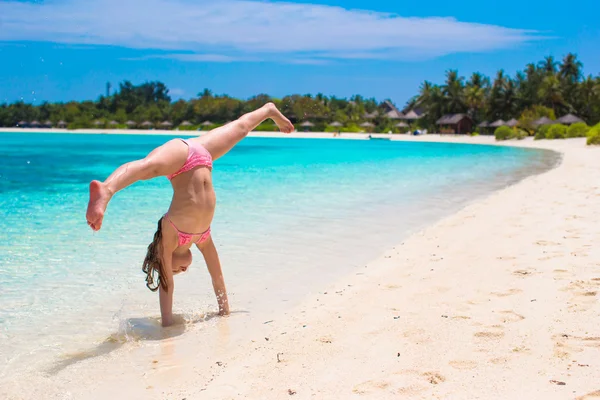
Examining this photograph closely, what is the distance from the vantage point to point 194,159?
4320mm

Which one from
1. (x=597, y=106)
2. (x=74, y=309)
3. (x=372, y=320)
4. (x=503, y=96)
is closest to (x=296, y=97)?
(x=372, y=320)

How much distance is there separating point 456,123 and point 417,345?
78.1m

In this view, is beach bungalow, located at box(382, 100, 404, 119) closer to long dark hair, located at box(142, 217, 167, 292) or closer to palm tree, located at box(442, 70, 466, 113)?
palm tree, located at box(442, 70, 466, 113)

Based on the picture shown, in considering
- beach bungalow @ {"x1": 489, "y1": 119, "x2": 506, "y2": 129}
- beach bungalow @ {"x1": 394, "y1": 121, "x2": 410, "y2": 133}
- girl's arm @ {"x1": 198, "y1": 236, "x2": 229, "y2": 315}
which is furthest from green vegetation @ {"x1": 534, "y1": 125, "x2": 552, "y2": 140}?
girl's arm @ {"x1": 198, "y1": 236, "x2": 229, "y2": 315}

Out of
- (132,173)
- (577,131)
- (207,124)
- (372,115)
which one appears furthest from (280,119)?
(207,124)

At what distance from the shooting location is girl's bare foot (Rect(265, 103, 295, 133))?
16.3ft

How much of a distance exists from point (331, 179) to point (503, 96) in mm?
62264

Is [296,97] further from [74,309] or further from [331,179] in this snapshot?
[331,179]

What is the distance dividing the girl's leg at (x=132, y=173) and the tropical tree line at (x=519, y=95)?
217ft

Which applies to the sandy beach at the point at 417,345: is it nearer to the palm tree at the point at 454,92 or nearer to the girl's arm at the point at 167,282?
the girl's arm at the point at 167,282

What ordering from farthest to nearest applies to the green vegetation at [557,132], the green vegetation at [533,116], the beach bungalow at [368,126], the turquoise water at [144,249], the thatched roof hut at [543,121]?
the beach bungalow at [368,126]
the green vegetation at [533,116]
the thatched roof hut at [543,121]
the green vegetation at [557,132]
the turquoise water at [144,249]

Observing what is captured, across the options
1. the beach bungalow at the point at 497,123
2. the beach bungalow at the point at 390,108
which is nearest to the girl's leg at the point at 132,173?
the beach bungalow at the point at 497,123

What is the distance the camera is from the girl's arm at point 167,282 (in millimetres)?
4492

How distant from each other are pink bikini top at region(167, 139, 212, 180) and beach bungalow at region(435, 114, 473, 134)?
7722cm
